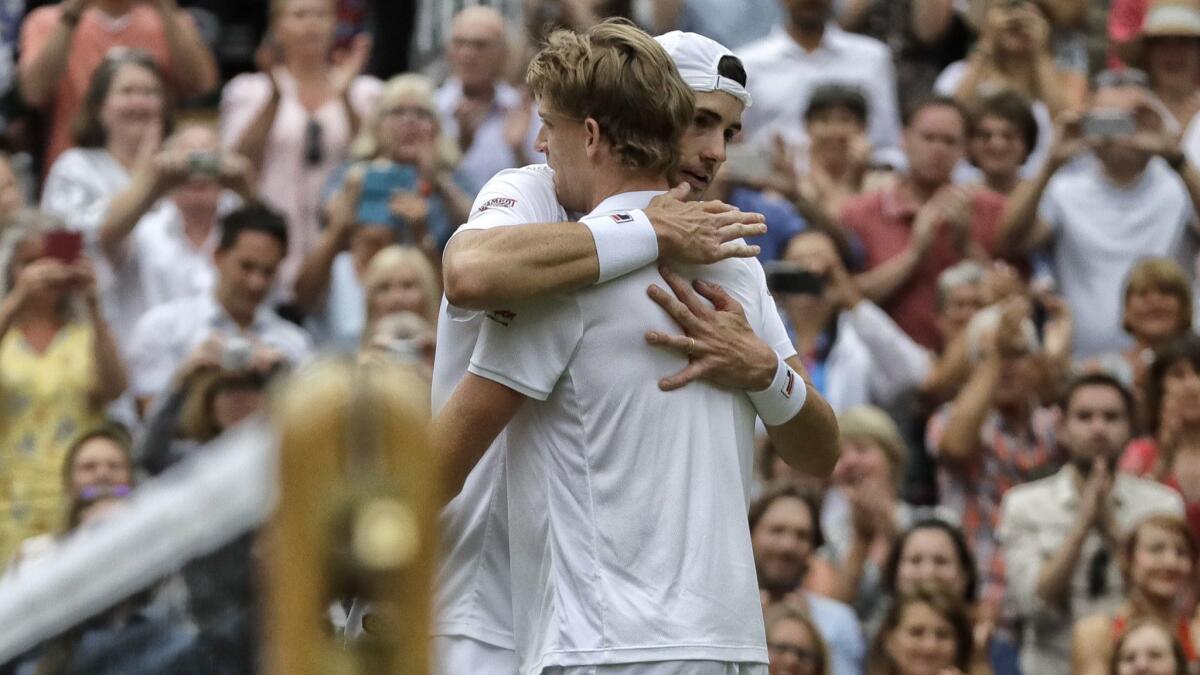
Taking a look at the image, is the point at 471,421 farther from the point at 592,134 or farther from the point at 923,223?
the point at 923,223

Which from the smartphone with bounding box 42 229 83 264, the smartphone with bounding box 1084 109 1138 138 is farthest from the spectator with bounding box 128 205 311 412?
the smartphone with bounding box 1084 109 1138 138

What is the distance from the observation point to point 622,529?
4.42 meters

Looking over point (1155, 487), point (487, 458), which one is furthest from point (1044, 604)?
point (487, 458)

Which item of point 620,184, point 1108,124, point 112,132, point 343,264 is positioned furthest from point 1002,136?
point 620,184

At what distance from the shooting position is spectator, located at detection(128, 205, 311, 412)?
9.70m

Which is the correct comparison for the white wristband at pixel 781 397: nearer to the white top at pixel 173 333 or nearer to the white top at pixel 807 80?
the white top at pixel 173 333

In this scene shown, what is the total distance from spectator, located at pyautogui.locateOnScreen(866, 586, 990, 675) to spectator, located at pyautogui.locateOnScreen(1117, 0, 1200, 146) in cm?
448

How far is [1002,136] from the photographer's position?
11086mm

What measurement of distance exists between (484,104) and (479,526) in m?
6.77

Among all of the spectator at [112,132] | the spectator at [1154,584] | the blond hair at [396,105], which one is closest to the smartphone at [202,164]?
the spectator at [112,132]

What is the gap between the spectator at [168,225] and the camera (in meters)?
10.2

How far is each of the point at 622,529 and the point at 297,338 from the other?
5.48 m

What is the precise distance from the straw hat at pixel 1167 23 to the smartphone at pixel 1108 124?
1.21 m

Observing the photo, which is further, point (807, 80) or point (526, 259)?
point (807, 80)
